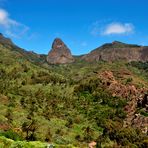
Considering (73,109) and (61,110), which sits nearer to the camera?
(61,110)

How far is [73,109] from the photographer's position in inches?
4505

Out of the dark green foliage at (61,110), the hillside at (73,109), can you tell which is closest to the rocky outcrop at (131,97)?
the hillside at (73,109)

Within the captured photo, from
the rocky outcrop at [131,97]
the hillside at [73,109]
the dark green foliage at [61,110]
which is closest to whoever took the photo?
the hillside at [73,109]

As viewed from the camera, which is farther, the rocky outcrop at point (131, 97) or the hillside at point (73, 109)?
the rocky outcrop at point (131, 97)

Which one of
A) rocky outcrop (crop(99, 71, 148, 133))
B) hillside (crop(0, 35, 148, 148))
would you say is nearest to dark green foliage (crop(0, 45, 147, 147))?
hillside (crop(0, 35, 148, 148))

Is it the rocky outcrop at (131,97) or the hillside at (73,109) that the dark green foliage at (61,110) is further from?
the rocky outcrop at (131,97)

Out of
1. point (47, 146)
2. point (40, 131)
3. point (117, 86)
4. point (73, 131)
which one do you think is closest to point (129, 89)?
point (117, 86)

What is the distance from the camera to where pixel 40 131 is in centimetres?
8312

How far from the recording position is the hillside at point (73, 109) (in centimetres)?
8469

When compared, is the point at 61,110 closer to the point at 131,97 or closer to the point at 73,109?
the point at 73,109

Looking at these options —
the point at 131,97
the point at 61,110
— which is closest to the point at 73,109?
the point at 61,110

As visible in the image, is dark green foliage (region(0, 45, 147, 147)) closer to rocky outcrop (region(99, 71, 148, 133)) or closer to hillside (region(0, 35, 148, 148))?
hillside (region(0, 35, 148, 148))

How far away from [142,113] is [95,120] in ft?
48.5

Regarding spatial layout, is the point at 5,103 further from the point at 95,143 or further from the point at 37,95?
the point at 95,143
